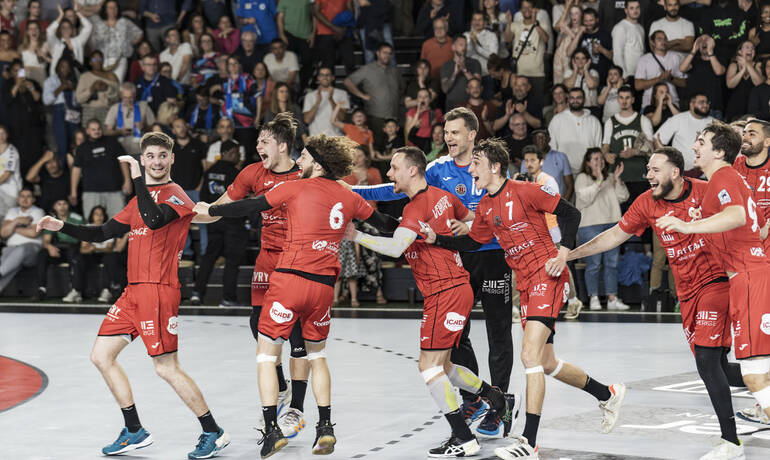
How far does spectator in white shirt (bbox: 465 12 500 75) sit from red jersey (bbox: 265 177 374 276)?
945 centimetres

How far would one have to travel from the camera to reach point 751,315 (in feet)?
20.6

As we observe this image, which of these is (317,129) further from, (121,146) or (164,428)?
(164,428)

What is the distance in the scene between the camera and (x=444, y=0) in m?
16.5

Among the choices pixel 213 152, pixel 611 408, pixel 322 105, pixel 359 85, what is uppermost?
pixel 359 85

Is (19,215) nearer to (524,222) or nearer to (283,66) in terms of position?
(283,66)

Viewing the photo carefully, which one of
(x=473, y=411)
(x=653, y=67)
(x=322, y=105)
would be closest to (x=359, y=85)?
(x=322, y=105)

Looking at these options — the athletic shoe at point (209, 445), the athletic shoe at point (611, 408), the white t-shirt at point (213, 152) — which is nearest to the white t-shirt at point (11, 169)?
the white t-shirt at point (213, 152)

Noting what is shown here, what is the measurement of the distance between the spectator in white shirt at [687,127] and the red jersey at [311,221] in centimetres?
800

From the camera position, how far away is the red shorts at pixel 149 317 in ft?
21.7

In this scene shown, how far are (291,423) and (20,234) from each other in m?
9.96

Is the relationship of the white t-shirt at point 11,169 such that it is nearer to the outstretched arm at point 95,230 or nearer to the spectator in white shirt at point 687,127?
the spectator in white shirt at point 687,127

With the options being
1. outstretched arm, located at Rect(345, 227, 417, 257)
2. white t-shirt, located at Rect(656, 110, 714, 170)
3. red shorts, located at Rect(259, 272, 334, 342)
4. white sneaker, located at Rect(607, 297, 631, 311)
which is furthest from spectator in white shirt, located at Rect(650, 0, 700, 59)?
red shorts, located at Rect(259, 272, 334, 342)

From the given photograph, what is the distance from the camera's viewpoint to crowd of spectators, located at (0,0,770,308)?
46.0ft

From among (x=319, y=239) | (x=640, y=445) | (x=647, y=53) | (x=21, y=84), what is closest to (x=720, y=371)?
(x=640, y=445)
